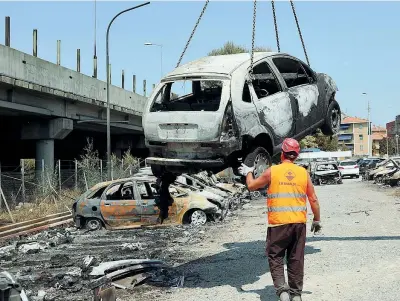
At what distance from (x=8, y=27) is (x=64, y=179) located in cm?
751

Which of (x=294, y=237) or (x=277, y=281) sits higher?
(x=294, y=237)

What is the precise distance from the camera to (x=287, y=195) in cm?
621

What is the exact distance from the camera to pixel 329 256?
9094 millimetres

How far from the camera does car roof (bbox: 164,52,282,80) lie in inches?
279

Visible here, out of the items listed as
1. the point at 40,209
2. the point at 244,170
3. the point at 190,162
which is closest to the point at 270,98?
the point at 244,170

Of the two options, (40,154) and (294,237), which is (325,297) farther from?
(40,154)

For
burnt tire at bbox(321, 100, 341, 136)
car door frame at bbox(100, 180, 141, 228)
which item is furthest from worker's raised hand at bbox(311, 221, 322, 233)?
car door frame at bbox(100, 180, 141, 228)

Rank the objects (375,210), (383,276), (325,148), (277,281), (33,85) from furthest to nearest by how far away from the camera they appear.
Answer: (325,148), (33,85), (375,210), (383,276), (277,281)

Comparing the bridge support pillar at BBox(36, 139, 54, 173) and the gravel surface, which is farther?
the bridge support pillar at BBox(36, 139, 54, 173)

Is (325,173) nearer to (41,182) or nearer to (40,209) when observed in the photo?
(41,182)

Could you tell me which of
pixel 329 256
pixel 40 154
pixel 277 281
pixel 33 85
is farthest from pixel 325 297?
pixel 40 154

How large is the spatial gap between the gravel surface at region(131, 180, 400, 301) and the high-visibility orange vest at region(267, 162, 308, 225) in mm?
1206

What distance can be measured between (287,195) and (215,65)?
7.11 ft

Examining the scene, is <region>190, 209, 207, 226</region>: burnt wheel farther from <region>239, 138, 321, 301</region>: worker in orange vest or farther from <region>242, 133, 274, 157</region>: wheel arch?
<region>239, 138, 321, 301</region>: worker in orange vest
